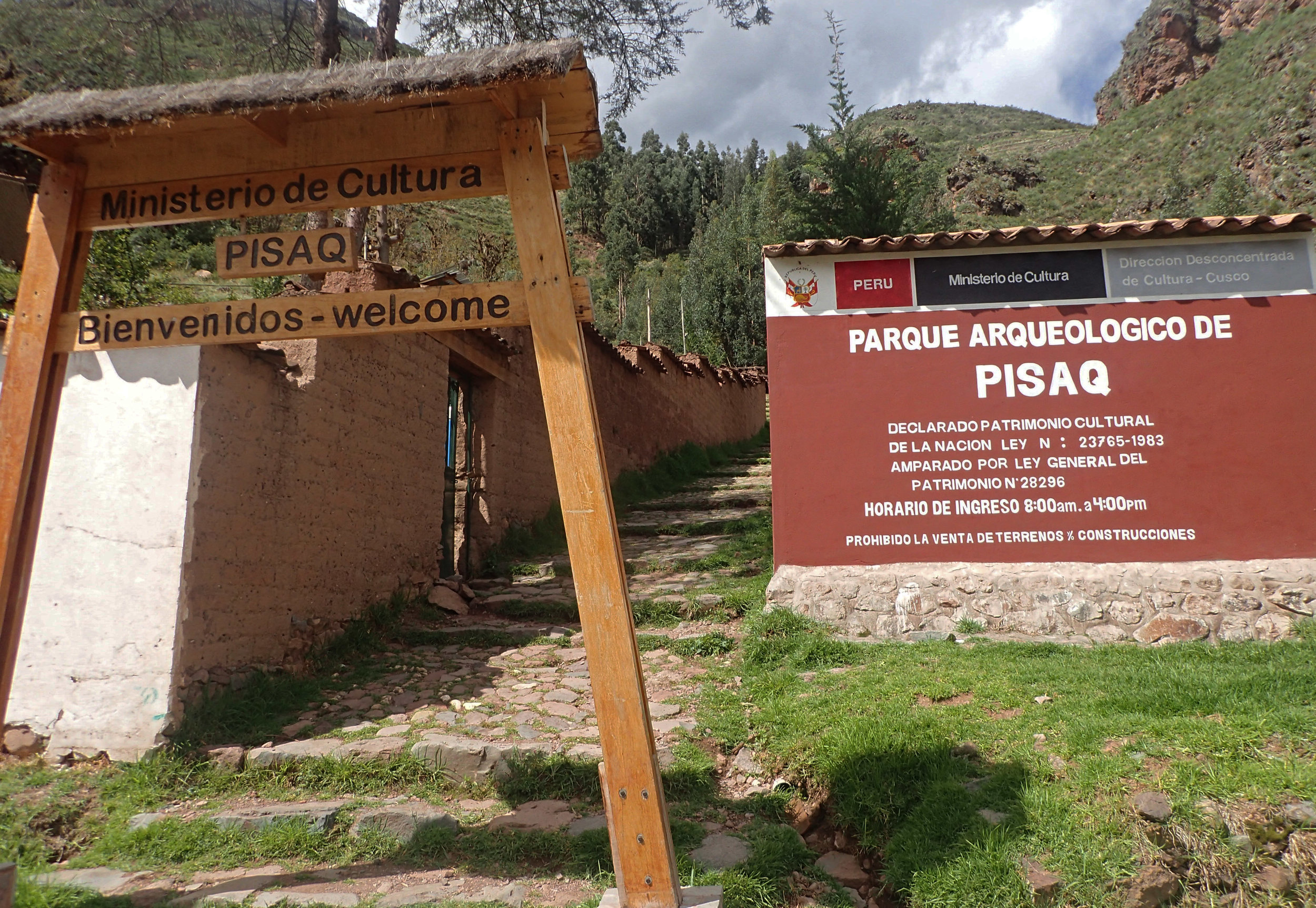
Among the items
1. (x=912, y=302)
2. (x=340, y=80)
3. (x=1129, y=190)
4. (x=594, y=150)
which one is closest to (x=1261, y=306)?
(x=912, y=302)

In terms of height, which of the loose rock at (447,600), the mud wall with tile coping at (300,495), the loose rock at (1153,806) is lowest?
the loose rock at (1153,806)

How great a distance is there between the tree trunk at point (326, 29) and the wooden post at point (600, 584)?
28.7 feet

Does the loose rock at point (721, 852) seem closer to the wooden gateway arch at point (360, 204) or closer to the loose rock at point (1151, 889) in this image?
the wooden gateway arch at point (360, 204)

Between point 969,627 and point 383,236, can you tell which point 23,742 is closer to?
point 969,627

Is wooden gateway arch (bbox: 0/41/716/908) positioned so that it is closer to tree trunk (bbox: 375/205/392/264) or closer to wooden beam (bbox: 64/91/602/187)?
wooden beam (bbox: 64/91/602/187)

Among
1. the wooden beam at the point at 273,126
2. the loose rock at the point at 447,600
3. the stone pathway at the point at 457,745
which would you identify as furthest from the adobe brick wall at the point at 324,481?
the wooden beam at the point at 273,126

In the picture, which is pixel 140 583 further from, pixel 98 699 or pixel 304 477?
pixel 304 477

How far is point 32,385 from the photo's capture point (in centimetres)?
301

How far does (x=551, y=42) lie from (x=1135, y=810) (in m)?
3.60

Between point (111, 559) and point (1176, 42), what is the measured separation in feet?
225

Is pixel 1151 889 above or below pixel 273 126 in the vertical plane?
below

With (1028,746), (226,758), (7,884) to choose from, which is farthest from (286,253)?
(1028,746)

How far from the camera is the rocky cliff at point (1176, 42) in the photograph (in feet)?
170

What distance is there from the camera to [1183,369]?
594cm
